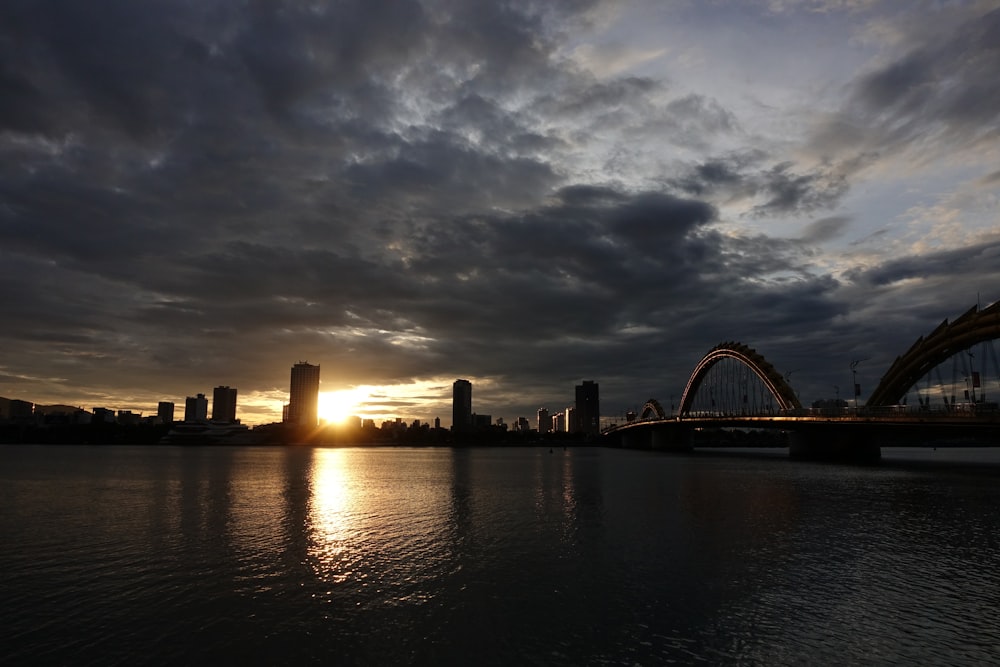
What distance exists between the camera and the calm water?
57.5 feet

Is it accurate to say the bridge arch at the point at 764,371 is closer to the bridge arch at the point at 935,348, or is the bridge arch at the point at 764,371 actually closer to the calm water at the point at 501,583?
the bridge arch at the point at 935,348

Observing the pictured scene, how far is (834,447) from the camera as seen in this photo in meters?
125

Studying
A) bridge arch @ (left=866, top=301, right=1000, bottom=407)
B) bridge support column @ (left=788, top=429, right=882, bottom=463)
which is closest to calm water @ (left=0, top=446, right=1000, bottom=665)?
bridge arch @ (left=866, top=301, right=1000, bottom=407)

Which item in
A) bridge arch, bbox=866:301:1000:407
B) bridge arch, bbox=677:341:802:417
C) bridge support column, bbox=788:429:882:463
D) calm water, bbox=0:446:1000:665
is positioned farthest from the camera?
bridge arch, bbox=677:341:802:417

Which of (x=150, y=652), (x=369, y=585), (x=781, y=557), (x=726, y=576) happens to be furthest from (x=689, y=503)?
(x=150, y=652)

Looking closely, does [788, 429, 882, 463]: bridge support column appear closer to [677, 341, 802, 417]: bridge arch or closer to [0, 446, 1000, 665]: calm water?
[677, 341, 802, 417]: bridge arch

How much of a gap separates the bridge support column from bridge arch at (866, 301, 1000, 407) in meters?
14.2

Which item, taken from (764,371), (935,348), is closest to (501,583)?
(935,348)

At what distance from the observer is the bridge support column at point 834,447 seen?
12006 cm

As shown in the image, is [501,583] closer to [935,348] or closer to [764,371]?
[935,348]

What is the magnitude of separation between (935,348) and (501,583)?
122943mm

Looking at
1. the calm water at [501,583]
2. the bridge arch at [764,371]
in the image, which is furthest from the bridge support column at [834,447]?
the calm water at [501,583]

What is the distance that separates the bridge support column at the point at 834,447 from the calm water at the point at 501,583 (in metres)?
78.8

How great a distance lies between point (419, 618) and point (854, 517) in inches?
1456
